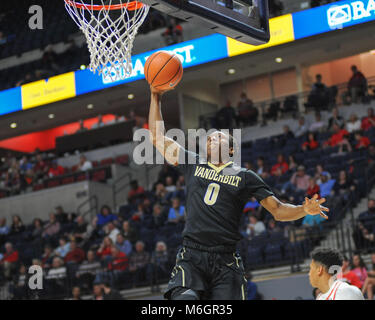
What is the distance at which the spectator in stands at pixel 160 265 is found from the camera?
11.7 m

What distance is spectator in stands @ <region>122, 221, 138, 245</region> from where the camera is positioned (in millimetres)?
12938

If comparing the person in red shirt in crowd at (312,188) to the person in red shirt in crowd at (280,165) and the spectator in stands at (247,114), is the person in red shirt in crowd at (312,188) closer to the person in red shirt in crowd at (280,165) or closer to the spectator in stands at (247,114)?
the person in red shirt in crowd at (280,165)

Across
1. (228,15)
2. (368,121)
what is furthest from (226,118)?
(228,15)

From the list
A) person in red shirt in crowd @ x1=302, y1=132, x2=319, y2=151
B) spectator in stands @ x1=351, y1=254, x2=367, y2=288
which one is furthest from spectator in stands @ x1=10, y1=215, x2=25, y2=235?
spectator in stands @ x1=351, y1=254, x2=367, y2=288

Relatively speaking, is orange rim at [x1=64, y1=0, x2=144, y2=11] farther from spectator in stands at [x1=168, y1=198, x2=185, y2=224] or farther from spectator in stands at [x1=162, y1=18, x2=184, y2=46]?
spectator in stands at [x1=162, y1=18, x2=184, y2=46]

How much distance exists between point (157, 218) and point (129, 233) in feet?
2.10

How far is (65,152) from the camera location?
67.9ft

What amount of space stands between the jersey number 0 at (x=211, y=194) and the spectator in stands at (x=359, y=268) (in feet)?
17.6

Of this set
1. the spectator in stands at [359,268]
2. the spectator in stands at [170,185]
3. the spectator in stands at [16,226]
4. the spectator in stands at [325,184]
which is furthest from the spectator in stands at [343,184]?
the spectator in stands at [16,226]

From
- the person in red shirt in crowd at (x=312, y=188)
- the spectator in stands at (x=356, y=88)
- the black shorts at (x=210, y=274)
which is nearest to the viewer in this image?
the black shorts at (x=210, y=274)

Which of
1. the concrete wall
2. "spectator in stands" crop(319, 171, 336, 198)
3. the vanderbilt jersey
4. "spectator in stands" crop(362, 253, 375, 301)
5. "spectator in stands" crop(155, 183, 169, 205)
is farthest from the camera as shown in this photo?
the concrete wall

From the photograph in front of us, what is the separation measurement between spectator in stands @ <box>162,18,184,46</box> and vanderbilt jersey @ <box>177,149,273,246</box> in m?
11.2

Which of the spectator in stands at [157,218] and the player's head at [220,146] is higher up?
the player's head at [220,146]

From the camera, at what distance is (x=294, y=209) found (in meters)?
4.36
